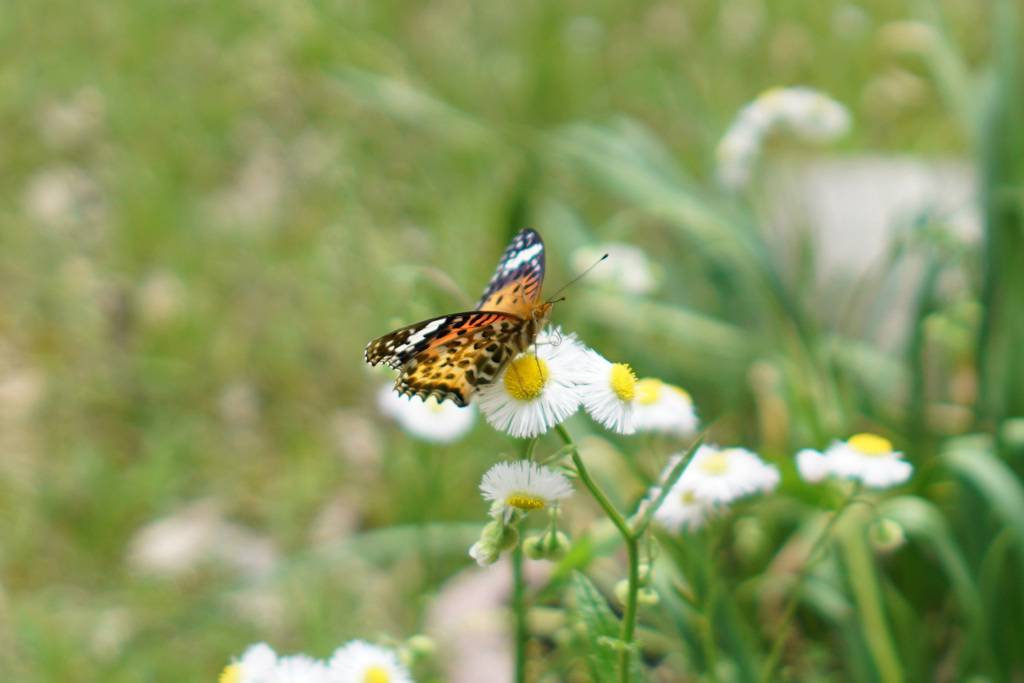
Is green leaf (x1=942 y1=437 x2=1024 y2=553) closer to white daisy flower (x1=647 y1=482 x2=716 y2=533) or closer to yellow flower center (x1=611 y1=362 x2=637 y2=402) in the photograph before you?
white daisy flower (x1=647 y1=482 x2=716 y2=533)

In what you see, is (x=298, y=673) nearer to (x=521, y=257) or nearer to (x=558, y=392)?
(x=558, y=392)

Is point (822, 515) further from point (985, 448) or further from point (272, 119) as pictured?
point (272, 119)

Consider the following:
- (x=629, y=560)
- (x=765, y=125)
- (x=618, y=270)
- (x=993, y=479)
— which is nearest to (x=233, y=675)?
(x=629, y=560)

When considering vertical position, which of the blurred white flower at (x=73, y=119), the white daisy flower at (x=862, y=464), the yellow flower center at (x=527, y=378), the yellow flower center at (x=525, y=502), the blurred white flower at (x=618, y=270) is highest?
the blurred white flower at (x=73, y=119)

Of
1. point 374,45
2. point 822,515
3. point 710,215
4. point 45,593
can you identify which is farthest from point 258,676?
point 374,45

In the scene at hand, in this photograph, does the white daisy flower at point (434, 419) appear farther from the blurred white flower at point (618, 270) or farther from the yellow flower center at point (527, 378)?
the blurred white flower at point (618, 270)

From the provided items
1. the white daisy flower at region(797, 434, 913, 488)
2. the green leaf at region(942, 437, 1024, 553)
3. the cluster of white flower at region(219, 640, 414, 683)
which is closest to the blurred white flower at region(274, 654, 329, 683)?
the cluster of white flower at region(219, 640, 414, 683)

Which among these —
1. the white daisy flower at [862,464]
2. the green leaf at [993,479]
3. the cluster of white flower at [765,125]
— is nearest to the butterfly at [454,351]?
the white daisy flower at [862,464]
